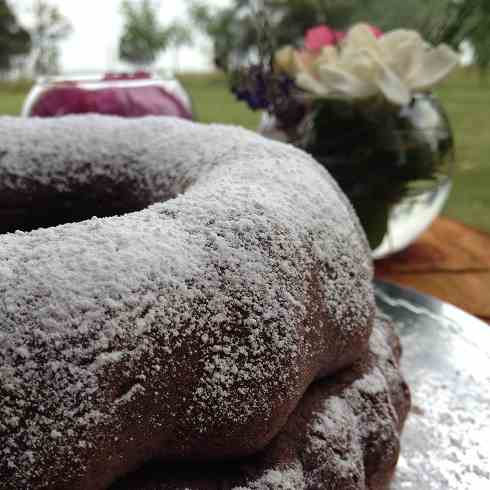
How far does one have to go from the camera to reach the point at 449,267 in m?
1.26

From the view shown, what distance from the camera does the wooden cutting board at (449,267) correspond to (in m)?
1.15

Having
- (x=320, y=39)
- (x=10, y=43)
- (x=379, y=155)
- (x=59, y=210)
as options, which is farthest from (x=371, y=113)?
(x=10, y=43)

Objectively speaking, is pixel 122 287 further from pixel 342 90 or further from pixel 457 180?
pixel 457 180

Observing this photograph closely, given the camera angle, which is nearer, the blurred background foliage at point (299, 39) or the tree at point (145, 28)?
the blurred background foliage at point (299, 39)

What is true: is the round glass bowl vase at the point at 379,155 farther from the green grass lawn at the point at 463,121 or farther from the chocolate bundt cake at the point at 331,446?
the chocolate bundt cake at the point at 331,446

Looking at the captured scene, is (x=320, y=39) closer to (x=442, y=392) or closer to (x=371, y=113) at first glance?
(x=371, y=113)

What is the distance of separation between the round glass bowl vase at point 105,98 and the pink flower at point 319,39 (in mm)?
250

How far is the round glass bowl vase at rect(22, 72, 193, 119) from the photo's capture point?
1160 mm

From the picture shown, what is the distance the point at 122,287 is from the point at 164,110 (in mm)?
814

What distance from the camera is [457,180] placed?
169 inches

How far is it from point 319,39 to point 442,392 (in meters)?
0.71

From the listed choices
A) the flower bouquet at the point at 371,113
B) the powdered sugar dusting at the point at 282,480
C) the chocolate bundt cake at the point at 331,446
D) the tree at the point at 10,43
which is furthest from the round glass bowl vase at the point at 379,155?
the tree at the point at 10,43

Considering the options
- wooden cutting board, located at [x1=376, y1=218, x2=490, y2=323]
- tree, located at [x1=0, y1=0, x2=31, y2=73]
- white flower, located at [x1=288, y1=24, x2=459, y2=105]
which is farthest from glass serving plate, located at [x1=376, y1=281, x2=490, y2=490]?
tree, located at [x1=0, y1=0, x2=31, y2=73]

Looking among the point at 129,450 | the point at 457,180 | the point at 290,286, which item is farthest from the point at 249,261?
the point at 457,180
